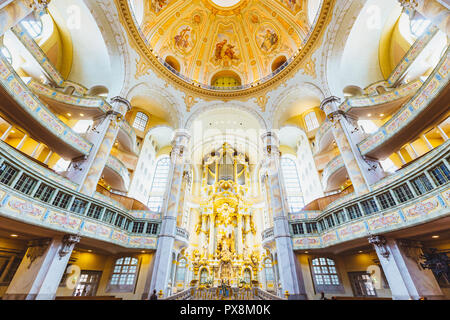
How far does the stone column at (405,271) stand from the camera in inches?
344

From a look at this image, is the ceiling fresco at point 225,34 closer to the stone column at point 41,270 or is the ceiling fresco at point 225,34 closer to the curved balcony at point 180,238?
the curved balcony at point 180,238

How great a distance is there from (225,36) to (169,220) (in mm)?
21860

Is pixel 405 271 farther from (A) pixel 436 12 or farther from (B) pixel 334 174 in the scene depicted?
(A) pixel 436 12

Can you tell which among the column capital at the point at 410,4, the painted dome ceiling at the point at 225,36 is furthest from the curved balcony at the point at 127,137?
the column capital at the point at 410,4

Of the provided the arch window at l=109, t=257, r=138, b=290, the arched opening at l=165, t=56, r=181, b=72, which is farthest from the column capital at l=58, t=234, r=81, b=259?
the arched opening at l=165, t=56, r=181, b=72

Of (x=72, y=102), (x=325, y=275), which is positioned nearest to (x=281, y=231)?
(x=325, y=275)

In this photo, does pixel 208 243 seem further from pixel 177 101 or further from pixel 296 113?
pixel 296 113

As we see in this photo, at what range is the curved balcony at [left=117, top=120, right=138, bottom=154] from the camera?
16.7m

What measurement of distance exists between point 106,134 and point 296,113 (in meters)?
18.7

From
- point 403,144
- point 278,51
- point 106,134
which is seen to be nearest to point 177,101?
point 106,134

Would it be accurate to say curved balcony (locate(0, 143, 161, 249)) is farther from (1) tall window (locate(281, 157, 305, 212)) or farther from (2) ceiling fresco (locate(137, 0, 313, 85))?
(2) ceiling fresco (locate(137, 0, 313, 85))

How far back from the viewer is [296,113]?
21984mm

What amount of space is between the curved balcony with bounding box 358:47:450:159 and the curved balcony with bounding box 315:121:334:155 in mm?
4101

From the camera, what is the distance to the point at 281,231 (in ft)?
47.5
